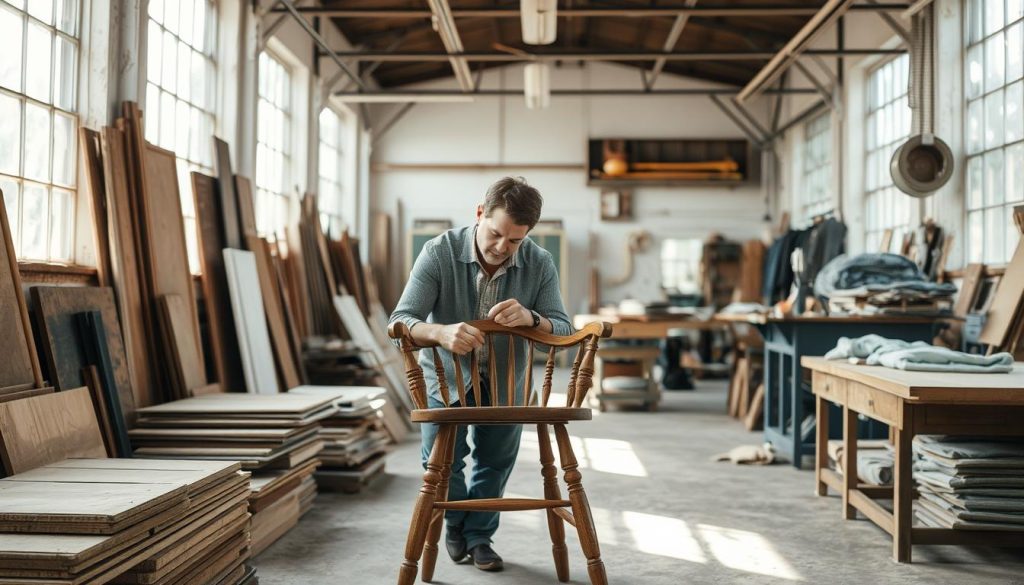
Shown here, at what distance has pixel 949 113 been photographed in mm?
7895

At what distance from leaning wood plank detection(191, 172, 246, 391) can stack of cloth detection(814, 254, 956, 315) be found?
407 centimetres

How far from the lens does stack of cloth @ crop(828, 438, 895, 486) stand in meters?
4.42

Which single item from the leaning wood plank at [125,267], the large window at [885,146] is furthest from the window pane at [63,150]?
the large window at [885,146]

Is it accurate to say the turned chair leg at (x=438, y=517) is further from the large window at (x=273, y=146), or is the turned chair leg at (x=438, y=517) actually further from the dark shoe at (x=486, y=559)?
the large window at (x=273, y=146)

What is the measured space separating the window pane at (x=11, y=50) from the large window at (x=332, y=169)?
21.4 ft

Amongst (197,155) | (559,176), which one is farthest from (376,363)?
(559,176)

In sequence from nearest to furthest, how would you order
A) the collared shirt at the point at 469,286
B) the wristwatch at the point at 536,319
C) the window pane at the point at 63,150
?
the wristwatch at the point at 536,319
the collared shirt at the point at 469,286
the window pane at the point at 63,150

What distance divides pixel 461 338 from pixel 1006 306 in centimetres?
484

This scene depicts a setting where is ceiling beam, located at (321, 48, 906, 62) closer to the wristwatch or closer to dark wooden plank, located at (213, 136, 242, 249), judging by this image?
dark wooden plank, located at (213, 136, 242, 249)

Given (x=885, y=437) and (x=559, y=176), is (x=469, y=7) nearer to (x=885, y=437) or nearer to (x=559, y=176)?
(x=559, y=176)

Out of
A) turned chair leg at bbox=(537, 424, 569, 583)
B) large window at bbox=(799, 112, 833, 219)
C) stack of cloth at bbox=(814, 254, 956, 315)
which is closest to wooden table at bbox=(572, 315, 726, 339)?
stack of cloth at bbox=(814, 254, 956, 315)

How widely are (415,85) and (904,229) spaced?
8452 millimetres

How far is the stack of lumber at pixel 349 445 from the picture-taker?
16.4ft

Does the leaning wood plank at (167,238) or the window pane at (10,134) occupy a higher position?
the window pane at (10,134)
